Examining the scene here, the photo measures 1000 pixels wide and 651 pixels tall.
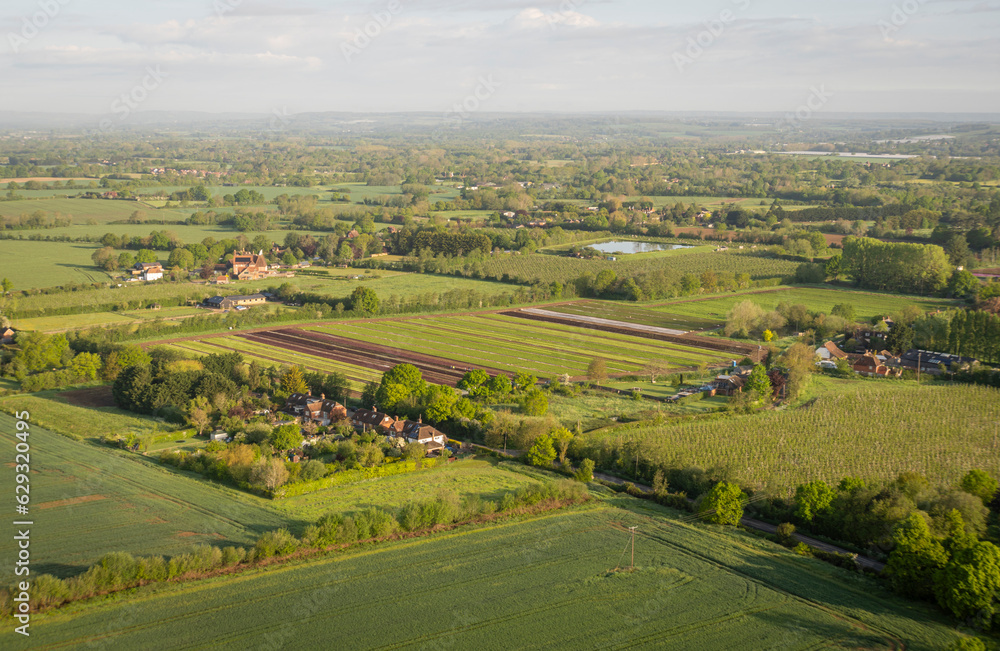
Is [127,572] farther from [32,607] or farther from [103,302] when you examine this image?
[103,302]

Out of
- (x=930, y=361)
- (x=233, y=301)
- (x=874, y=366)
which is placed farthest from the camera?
(x=233, y=301)

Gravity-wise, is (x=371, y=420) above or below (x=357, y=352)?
below

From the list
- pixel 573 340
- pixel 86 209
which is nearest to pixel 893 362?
pixel 573 340

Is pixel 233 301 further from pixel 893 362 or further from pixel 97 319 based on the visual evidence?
pixel 893 362

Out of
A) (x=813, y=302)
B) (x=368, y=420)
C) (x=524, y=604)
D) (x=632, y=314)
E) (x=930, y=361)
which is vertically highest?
(x=813, y=302)

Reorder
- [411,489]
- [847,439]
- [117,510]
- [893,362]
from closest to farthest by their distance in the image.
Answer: [117,510]
[411,489]
[847,439]
[893,362]

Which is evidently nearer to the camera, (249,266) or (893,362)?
(893,362)

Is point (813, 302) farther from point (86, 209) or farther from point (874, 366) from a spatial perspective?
point (86, 209)

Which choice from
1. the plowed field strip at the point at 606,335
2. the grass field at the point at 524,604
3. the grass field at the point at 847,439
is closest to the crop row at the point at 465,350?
the plowed field strip at the point at 606,335
